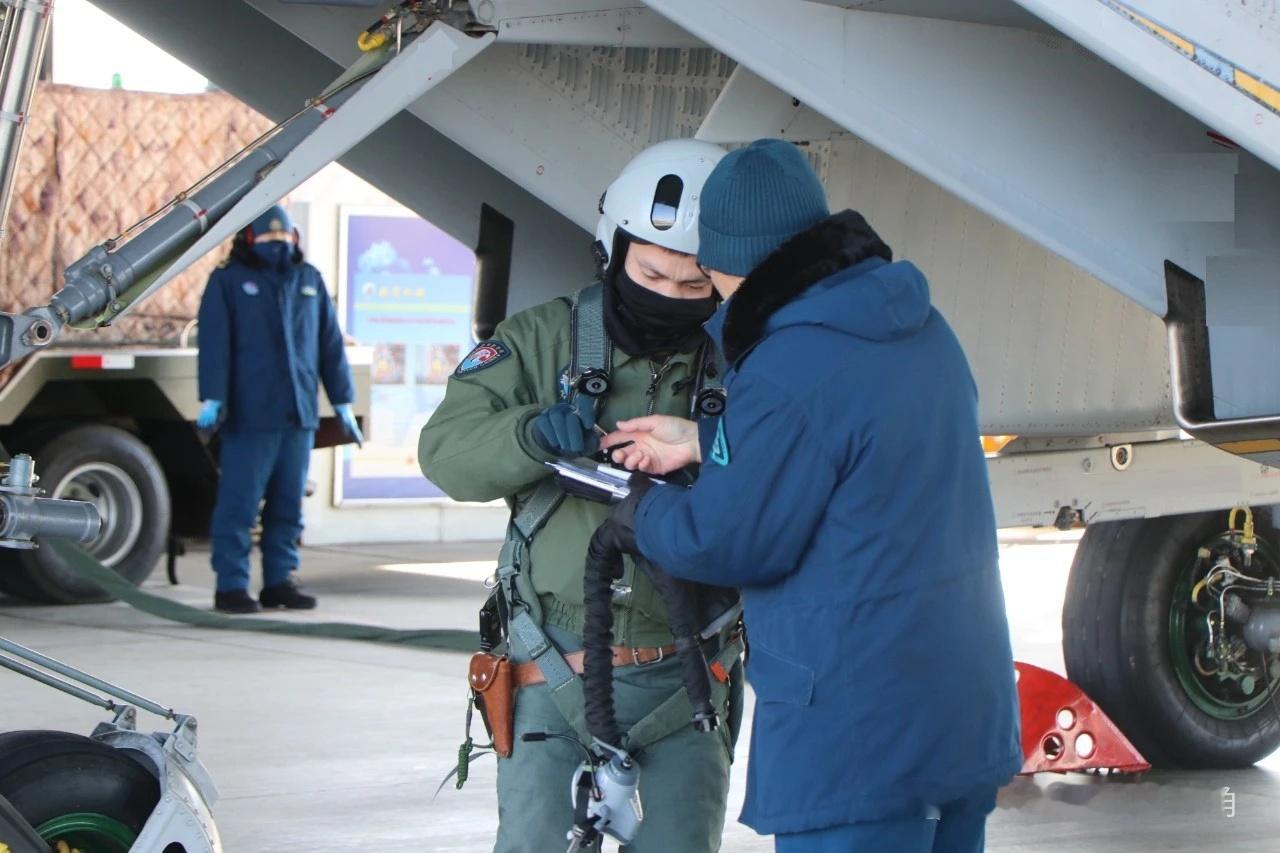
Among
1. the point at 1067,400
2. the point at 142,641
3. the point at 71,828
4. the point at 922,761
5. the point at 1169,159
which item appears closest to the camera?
the point at 922,761

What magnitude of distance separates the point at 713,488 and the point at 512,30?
1.93 metres

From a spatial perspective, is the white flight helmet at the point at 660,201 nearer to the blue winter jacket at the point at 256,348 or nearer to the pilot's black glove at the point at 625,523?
the pilot's black glove at the point at 625,523

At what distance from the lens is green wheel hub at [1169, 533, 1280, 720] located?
5664 millimetres

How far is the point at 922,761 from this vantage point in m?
2.27

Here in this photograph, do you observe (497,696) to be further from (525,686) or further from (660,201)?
(660,201)

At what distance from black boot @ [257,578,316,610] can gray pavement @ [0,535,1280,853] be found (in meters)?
0.11

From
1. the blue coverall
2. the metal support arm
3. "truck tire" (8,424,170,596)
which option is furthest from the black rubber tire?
"truck tire" (8,424,170,596)

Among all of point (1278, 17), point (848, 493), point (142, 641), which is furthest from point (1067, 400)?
point (142, 641)

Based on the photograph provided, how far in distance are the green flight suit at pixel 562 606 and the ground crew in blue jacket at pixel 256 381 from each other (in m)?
5.48

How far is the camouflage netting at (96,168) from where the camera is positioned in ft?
28.4

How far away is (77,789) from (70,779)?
2 centimetres

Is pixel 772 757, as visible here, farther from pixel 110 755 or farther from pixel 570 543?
pixel 110 755

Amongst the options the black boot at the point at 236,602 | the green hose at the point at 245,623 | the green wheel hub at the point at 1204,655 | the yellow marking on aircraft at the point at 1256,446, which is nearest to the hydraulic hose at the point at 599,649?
the yellow marking on aircraft at the point at 1256,446

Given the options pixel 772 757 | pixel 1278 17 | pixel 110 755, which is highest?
pixel 1278 17
